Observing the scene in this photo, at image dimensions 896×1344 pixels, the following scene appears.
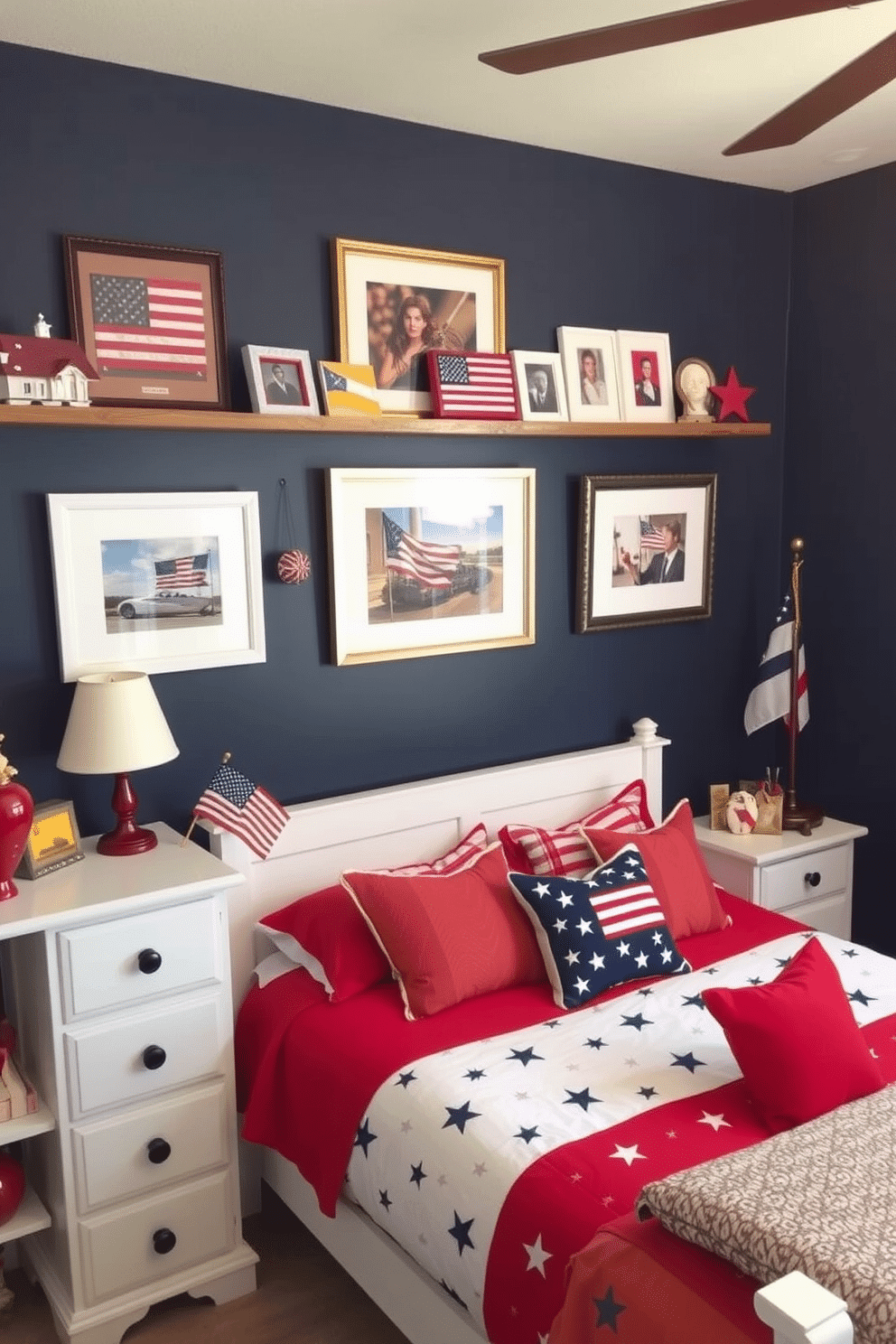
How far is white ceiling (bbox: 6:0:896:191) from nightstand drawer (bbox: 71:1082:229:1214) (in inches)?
90.2

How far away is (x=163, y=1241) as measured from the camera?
253cm

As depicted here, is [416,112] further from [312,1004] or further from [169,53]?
[312,1004]

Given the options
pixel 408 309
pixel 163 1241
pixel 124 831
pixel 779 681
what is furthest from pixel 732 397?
pixel 163 1241

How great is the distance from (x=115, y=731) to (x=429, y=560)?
1.09 meters

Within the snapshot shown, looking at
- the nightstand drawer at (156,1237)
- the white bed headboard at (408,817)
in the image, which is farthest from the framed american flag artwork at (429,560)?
the nightstand drawer at (156,1237)

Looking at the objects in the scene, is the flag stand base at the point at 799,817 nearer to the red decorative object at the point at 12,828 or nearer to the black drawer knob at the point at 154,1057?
the black drawer knob at the point at 154,1057

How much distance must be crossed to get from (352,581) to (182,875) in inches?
37.8

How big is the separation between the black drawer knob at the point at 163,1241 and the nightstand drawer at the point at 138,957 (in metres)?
0.54

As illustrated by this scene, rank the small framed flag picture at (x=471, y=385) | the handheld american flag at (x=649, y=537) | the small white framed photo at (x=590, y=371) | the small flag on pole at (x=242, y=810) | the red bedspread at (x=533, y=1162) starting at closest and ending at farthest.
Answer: the red bedspread at (x=533, y=1162), the small flag on pole at (x=242, y=810), the small framed flag picture at (x=471, y=385), the small white framed photo at (x=590, y=371), the handheld american flag at (x=649, y=537)

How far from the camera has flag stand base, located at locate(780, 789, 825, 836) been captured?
3.68m

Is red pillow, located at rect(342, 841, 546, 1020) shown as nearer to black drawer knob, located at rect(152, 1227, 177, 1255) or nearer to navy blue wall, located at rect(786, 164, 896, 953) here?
black drawer knob, located at rect(152, 1227, 177, 1255)

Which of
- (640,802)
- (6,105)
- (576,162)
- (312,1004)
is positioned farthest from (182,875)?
(576,162)

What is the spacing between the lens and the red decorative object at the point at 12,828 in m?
2.35

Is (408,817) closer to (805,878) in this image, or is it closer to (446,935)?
(446,935)
